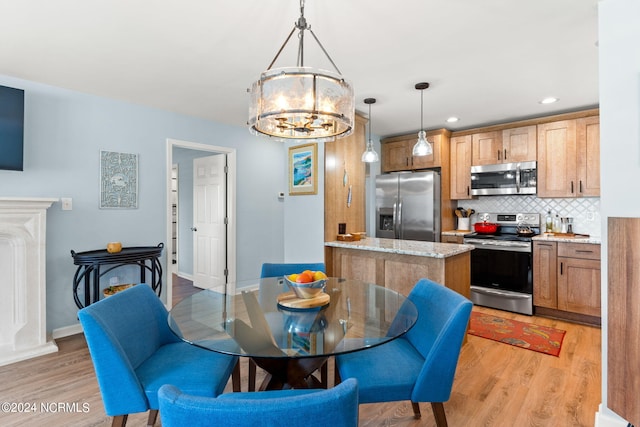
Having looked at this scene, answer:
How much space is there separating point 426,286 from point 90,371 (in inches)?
101

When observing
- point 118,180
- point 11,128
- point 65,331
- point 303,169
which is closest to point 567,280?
point 303,169

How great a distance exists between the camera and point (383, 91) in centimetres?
320

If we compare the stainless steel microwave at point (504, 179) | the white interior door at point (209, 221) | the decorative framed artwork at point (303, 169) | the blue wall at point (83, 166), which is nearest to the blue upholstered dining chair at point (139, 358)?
the blue wall at point (83, 166)

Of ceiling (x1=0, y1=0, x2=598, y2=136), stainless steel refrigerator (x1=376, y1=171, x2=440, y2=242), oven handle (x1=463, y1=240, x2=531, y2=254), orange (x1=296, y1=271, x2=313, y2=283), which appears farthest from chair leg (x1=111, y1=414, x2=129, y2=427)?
stainless steel refrigerator (x1=376, y1=171, x2=440, y2=242)

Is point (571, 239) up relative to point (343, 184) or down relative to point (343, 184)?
down

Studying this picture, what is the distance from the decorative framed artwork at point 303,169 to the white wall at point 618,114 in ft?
8.05

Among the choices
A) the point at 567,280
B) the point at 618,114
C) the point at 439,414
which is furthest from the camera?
the point at 567,280

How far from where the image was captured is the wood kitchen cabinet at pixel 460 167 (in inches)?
182

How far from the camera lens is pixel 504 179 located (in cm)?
430

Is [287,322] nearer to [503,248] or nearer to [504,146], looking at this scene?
[503,248]

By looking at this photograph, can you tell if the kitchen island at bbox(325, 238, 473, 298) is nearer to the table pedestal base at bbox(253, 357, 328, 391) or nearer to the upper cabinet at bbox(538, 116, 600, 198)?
the table pedestal base at bbox(253, 357, 328, 391)

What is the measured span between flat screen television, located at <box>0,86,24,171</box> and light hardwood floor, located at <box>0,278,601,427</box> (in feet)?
5.42

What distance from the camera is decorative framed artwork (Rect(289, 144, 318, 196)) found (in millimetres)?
3674

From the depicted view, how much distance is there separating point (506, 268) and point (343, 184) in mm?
2189
